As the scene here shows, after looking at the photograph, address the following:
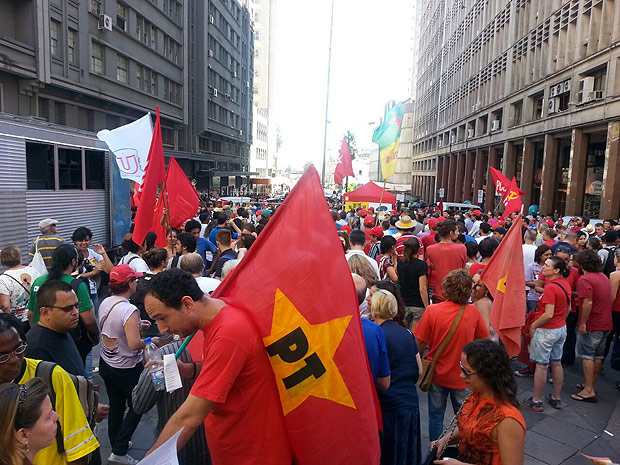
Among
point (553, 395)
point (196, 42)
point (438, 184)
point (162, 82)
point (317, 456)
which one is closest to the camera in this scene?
point (317, 456)

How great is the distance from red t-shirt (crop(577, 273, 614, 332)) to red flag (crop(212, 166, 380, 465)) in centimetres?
480

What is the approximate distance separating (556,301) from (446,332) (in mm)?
2162

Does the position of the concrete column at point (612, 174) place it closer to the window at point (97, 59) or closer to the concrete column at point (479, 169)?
the concrete column at point (479, 169)

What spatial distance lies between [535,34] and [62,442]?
31912 mm

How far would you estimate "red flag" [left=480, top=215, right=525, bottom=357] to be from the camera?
4680 mm

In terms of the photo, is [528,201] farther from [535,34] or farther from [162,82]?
[162,82]

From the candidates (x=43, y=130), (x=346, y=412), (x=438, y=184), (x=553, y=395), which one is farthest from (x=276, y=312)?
(x=438, y=184)

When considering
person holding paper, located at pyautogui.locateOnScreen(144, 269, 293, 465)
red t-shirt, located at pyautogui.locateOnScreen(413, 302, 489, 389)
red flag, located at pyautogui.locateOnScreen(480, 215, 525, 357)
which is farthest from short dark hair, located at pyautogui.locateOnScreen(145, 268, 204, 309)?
red flag, located at pyautogui.locateOnScreen(480, 215, 525, 357)

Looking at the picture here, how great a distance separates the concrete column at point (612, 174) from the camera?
19.0m

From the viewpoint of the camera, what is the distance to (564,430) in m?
5.28

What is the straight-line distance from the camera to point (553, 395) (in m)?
5.78

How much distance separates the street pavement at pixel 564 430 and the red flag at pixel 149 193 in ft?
6.72

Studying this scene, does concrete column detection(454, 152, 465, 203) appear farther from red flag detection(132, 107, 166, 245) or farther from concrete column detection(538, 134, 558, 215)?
red flag detection(132, 107, 166, 245)

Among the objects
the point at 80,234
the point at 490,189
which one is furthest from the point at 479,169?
the point at 80,234
